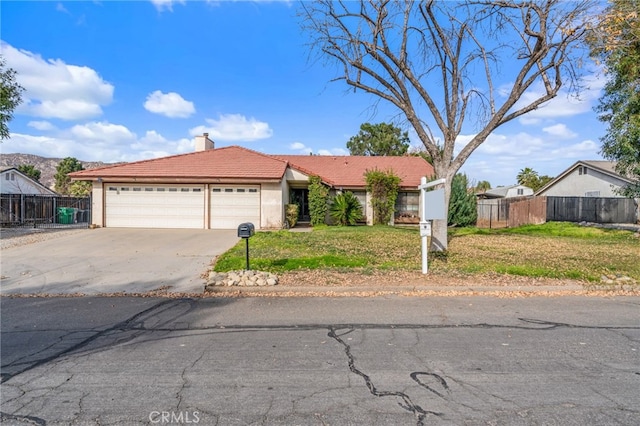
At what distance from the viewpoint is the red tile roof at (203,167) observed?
19.5 m

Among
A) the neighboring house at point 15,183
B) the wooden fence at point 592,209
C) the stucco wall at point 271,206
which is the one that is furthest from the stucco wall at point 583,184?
the neighboring house at point 15,183

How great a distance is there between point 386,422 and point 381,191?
21.2 metres

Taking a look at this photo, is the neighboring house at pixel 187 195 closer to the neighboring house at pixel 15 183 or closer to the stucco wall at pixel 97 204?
the stucco wall at pixel 97 204

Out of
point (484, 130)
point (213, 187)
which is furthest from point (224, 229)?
point (484, 130)

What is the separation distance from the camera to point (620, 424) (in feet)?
10.2

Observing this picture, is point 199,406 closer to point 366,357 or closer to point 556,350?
point 366,357

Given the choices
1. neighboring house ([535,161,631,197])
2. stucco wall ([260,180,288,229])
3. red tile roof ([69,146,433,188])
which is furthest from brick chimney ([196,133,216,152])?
neighboring house ([535,161,631,197])

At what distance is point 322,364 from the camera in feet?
14.0

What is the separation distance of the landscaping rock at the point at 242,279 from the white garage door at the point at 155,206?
1189 centimetres

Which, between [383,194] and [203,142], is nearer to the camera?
[383,194]

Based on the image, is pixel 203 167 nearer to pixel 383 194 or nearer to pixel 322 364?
pixel 383 194

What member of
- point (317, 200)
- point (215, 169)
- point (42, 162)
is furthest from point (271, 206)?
point (42, 162)

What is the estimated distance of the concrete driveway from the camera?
852cm

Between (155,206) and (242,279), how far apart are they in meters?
13.5
